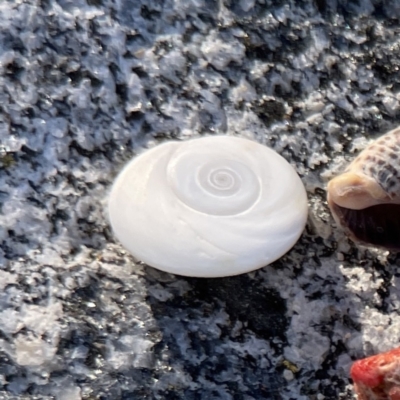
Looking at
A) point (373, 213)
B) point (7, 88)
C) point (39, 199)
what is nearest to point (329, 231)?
point (373, 213)

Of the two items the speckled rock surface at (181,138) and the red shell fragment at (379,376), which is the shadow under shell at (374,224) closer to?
the speckled rock surface at (181,138)

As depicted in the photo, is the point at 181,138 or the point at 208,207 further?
the point at 181,138

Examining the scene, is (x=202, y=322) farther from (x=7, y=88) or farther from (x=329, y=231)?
(x=7, y=88)

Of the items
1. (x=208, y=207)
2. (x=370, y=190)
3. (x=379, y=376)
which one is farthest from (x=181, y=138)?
(x=379, y=376)

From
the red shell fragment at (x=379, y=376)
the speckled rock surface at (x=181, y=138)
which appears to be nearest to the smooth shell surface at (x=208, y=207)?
the speckled rock surface at (x=181, y=138)

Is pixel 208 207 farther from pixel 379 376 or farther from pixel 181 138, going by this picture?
pixel 379 376

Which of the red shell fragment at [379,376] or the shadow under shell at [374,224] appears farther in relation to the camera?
the shadow under shell at [374,224]
